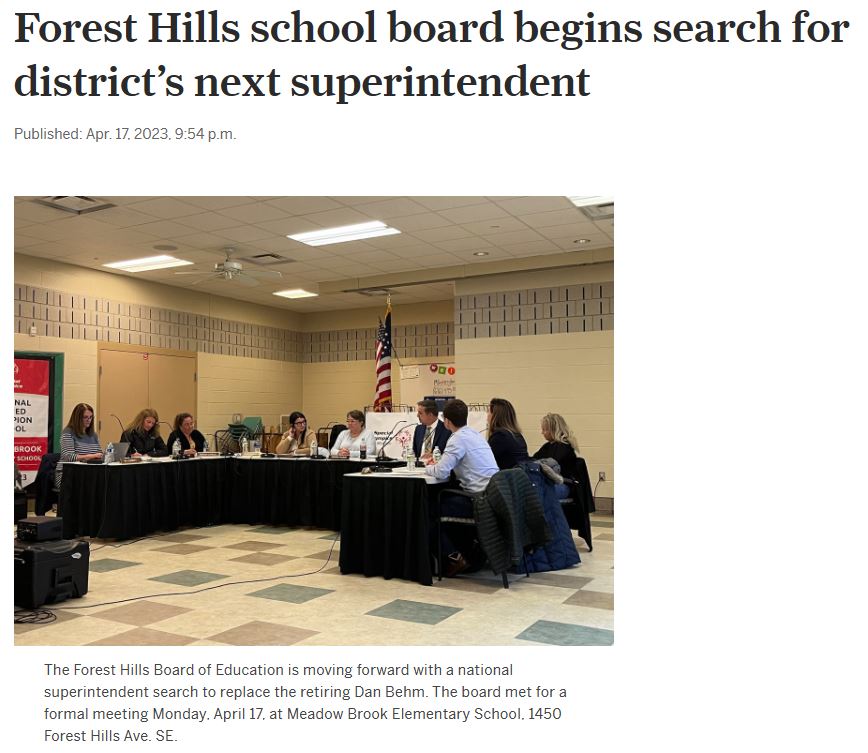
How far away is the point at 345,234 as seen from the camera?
24.7ft

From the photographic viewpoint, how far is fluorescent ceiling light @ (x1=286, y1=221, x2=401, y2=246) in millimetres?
7223

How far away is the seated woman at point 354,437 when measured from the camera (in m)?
7.09

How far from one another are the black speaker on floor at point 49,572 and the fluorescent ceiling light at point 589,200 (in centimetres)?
486

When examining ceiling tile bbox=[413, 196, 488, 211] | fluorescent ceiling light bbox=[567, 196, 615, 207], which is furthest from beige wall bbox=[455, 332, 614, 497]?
ceiling tile bbox=[413, 196, 488, 211]

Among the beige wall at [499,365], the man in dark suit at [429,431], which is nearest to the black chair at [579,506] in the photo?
the man in dark suit at [429,431]

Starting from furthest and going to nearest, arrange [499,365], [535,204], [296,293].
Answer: [296,293]
[499,365]
[535,204]

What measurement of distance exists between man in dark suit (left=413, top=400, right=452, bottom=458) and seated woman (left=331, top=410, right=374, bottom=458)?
55cm

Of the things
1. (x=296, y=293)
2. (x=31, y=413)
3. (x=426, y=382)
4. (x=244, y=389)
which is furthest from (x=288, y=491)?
(x=244, y=389)

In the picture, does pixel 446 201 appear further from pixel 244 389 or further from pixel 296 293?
pixel 244 389

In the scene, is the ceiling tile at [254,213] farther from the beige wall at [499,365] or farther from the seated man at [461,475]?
the beige wall at [499,365]

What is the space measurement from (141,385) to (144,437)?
2.85m

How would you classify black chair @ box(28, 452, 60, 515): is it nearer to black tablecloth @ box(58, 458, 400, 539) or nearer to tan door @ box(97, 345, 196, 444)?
black tablecloth @ box(58, 458, 400, 539)
